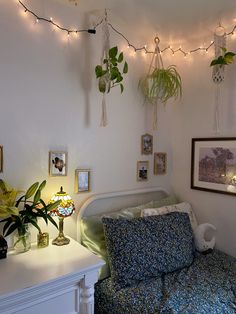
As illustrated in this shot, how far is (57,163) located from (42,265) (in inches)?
26.9

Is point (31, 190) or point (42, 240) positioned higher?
point (31, 190)

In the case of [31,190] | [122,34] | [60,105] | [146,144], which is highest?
[122,34]

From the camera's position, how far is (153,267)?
1585 mm

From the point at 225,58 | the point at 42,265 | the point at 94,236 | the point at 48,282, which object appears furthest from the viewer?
the point at 225,58

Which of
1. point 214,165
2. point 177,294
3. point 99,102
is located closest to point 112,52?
point 99,102

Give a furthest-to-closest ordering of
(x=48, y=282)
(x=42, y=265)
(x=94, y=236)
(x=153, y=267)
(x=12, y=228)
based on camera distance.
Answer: (x=94, y=236) → (x=153, y=267) → (x=12, y=228) → (x=42, y=265) → (x=48, y=282)

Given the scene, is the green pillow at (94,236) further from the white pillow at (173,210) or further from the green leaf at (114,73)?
the green leaf at (114,73)

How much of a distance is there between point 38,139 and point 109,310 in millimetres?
1151

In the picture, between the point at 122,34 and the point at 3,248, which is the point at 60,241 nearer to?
the point at 3,248

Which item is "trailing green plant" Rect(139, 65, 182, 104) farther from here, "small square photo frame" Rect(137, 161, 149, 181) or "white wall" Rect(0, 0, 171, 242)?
"small square photo frame" Rect(137, 161, 149, 181)

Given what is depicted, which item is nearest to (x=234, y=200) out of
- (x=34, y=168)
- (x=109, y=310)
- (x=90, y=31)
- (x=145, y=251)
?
(x=145, y=251)

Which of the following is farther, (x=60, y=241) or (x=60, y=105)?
(x=60, y=105)

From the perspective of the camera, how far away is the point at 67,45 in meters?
1.82

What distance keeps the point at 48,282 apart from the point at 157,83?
5.47 feet
